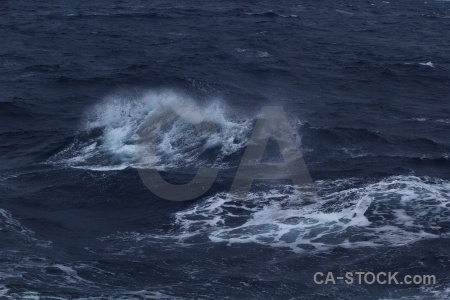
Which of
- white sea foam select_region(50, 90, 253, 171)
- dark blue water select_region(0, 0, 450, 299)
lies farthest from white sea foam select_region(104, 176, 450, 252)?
white sea foam select_region(50, 90, 253, 171)

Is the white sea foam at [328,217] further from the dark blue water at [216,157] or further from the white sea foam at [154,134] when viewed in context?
the white sea foam at [154,134]

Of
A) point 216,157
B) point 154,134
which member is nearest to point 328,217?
point 216,157

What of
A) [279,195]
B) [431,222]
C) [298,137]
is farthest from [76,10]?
[431,222]

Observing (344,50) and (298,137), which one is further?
(344,50)

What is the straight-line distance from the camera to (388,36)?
113 meters

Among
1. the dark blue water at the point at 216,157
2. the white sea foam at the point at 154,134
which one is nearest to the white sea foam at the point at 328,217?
the dark blue water at the point at 216,157

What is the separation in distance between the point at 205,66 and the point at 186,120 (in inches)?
794

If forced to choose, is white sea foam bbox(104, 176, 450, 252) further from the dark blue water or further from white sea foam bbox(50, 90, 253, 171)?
white sea foam bbox(50, 90, 253, 171)

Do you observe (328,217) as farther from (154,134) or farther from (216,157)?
(154,134)

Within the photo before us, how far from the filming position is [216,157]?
227 feet

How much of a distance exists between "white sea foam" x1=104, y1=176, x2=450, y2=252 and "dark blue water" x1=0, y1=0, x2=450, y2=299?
171 millimetres

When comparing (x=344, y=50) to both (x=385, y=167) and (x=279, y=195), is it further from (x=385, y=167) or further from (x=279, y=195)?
(x=279, y=195)

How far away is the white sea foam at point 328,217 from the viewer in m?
56.1

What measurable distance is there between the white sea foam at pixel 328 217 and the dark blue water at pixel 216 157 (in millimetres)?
171
